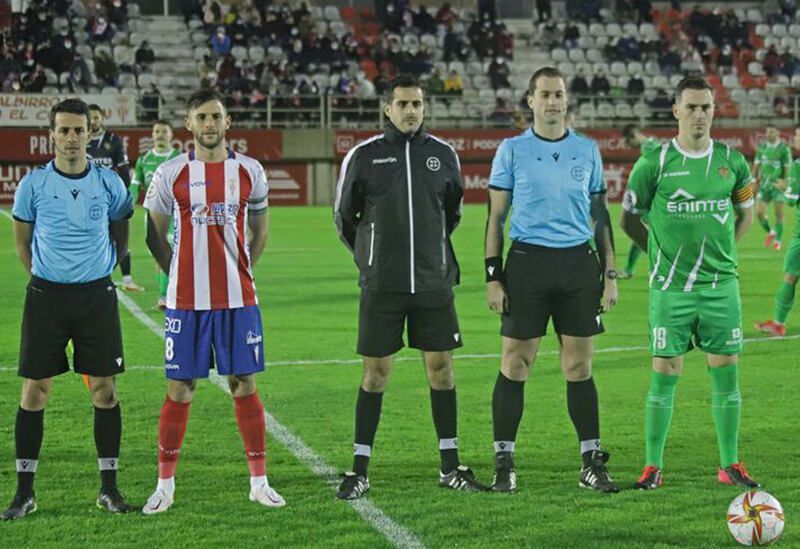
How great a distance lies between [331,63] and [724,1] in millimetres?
14481

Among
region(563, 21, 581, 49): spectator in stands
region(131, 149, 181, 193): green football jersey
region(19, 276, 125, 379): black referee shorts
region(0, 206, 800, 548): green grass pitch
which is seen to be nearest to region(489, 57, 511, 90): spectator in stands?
region(563, 21, 581, 49): spectator in stands

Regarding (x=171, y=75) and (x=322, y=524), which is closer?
(x=322, y=524)

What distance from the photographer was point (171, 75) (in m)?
36.0

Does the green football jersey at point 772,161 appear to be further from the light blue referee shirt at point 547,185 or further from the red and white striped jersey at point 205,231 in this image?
the red and white striped jersey at point 205,231

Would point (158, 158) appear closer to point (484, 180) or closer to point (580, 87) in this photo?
point (484, 180)

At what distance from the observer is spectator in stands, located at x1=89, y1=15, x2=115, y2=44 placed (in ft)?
115

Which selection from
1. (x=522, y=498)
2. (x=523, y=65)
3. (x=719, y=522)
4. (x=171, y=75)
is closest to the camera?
(x=719, y=522)

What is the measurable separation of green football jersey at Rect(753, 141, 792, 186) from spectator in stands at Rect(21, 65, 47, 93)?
17.1m

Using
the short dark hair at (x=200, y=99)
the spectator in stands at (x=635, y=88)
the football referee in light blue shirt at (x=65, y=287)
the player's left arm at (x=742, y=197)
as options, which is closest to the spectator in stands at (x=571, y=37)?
the spectator in stands at (x=635, y=88)

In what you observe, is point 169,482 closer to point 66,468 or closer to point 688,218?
point 66,468

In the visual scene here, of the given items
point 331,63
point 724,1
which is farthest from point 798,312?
point 724,1

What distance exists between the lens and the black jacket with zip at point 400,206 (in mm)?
6762

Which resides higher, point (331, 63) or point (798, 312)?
point (331, 63)

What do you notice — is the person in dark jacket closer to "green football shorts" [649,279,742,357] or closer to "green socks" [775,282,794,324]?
"green football shorts" [649,279,742,357]
